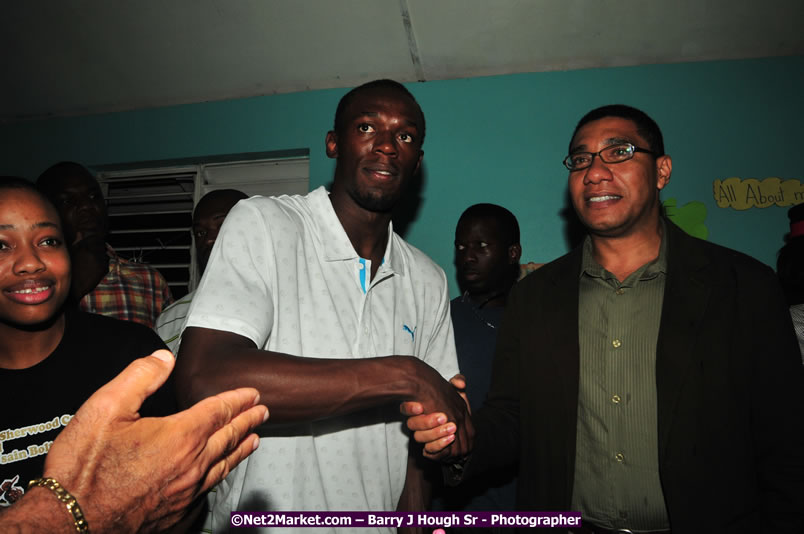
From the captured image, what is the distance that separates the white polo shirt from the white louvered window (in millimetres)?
2601

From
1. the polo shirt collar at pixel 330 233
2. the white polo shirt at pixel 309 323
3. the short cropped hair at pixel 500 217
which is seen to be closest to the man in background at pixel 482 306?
the short cropped hair at pixel 500 217

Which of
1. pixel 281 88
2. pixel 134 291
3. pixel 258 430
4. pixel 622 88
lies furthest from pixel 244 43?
pixel 258 430

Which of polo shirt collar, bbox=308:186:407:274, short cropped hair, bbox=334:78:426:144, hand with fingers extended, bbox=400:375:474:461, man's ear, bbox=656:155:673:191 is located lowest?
hand with fingers extended, bbox=400:375:474:461

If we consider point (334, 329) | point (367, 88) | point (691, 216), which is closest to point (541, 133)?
point (691, 216)

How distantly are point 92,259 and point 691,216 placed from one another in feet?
13.8

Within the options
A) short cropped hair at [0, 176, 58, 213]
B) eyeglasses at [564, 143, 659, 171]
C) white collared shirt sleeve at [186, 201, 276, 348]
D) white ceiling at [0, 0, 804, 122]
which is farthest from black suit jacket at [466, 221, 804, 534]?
white ceiling at [0, 0, 804, 122]

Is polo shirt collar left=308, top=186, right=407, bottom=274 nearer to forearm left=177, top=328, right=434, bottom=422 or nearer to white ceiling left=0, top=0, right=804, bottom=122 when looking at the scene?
forearm left=177, top=328, right=434, bottom=422

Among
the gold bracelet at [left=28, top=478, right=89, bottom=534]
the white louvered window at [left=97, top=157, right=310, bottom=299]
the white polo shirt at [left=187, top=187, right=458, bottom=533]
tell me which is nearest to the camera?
the gold bracelet at [left=28, top=478, right=89, bottom=534]

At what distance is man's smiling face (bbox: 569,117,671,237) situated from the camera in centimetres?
178

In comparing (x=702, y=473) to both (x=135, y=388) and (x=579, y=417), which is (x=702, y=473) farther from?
(x=135, y=388)

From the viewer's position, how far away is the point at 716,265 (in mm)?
1710

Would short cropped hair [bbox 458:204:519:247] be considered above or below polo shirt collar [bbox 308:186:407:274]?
above

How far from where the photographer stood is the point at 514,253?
3283 millimetres

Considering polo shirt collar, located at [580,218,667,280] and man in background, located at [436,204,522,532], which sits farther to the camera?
man in background, located at [436,204,522,532]
